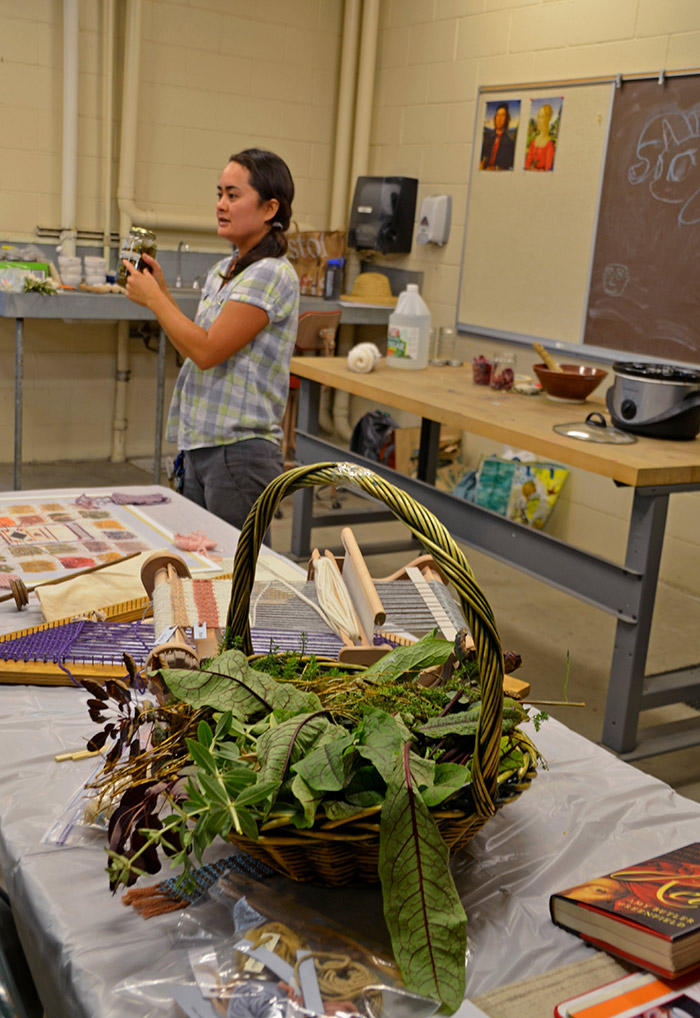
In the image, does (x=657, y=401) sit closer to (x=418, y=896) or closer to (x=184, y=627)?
(x=184, y=627)

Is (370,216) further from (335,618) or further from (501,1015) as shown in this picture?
(501,1015)

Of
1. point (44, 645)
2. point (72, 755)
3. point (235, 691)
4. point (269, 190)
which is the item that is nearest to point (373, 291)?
point (269, 190)

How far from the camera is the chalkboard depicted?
4.27m

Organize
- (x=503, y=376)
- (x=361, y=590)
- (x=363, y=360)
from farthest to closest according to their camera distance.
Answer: (x=363, y=360) → (x=503, y=376) → (x=361, y=590)

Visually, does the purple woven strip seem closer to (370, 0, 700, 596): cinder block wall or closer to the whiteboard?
(370, 0, 700, 596): cinder block wall

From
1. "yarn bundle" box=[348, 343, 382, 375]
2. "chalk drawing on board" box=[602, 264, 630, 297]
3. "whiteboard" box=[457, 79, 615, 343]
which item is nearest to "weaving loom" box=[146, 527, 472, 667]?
"yarn bundle" box=[348, 343, 382, 375]

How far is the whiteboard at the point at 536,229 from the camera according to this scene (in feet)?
15.6

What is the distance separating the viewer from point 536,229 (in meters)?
5.10

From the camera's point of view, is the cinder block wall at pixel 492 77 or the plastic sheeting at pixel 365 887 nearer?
the plastic sheeting at pixel 365 887

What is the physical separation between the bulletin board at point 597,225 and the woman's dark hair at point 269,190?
232 cm

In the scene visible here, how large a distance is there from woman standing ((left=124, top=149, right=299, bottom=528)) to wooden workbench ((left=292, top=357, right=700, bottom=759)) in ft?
2.25

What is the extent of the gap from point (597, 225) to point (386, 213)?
1.63 metres

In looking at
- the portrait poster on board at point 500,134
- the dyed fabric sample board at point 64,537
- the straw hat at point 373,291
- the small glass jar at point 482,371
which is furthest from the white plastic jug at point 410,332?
the straw hat at point 373,291

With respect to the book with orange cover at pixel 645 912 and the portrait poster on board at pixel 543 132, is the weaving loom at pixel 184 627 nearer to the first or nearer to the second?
the book with orange cover at pixel 645 912
